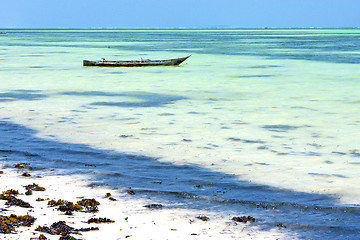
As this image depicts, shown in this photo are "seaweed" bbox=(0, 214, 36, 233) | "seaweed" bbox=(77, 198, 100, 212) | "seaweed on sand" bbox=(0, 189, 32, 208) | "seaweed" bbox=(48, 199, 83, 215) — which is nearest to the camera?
"seaweed" bbox=(0, 214, 36, 233)

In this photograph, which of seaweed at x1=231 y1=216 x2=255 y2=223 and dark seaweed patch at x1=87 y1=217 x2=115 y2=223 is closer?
dark seaweed patch at x1=87 y1=217 x2=115 y2=223

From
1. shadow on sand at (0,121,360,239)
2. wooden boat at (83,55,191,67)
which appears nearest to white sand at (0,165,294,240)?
shadow on sand at (0,121,360,239)

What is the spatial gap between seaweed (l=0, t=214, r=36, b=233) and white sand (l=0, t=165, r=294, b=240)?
0.29 feet

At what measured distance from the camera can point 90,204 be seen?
26.7 ft

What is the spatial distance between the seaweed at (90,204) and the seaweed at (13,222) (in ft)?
2.75

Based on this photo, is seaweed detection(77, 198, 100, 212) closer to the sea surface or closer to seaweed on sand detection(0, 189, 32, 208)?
seaweed on sand detection(0, 189, 32, 208)

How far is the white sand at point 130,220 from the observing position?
7000 mm

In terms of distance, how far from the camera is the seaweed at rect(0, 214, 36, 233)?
272 inches

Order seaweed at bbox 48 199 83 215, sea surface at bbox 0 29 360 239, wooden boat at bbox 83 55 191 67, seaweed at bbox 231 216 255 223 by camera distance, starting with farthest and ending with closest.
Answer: wooden boat at bbox 83 55 191 67, sea surface at bbox 0 29 360 239, seaweed at bbox 48 199 83 215, seaweed at bbox 231 216 255 223

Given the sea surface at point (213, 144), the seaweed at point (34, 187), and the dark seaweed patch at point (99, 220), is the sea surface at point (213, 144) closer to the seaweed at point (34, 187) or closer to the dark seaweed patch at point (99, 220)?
the seaweed at point (34, 187)

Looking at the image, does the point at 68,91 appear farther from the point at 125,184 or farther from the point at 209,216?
the point at 209,216

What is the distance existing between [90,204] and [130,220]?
0.85m

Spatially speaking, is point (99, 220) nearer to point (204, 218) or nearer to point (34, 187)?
point (204, 218)

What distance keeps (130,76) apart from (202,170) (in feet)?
77.3
